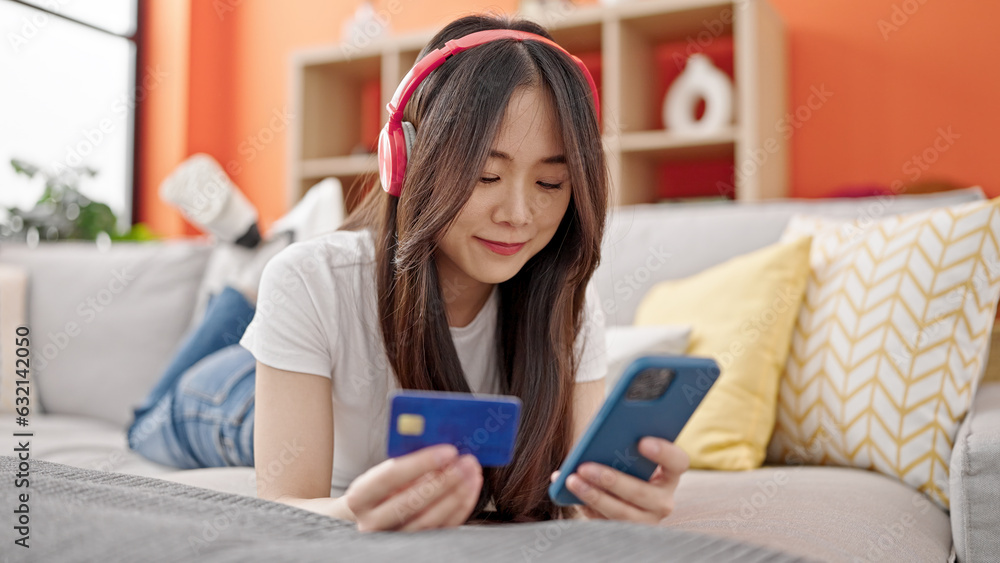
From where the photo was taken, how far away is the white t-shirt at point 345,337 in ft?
3.20

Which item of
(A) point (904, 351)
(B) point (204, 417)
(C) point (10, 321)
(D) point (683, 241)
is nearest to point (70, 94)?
(C) point (10, 321)

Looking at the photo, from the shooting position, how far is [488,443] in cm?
66

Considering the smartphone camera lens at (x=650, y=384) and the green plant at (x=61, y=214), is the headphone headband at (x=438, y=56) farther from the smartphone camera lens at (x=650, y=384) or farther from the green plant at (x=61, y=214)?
the green plant at (x=61, y=214)

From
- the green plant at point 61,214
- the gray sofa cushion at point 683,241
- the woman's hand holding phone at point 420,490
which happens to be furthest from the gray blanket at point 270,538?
the green plant at point 61,214

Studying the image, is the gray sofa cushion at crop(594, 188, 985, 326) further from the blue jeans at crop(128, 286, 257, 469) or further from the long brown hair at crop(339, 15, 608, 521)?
the blue jeans at crop(128, 286, 257, 469)

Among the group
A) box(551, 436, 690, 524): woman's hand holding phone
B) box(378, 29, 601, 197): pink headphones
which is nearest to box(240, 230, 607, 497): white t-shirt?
box(378, 29, 601, 197): pink headphones

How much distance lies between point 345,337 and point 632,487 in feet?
1.46

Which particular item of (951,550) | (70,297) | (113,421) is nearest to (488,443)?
(951,550)

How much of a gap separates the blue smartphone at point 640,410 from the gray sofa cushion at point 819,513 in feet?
0.56

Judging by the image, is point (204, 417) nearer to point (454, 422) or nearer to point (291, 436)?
point (291, 436)

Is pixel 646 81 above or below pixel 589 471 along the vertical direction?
above

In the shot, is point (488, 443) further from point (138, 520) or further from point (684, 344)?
point (684, 344)

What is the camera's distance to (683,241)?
1624 millimetres

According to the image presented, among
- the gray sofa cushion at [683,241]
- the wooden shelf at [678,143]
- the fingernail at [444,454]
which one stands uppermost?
the wooden shelf at [678,143]
